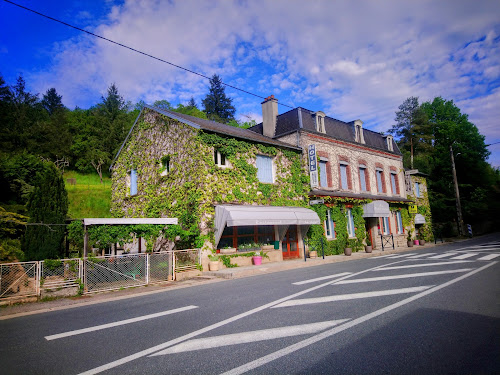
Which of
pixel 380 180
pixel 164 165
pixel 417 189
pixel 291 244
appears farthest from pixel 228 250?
pixel 417 189

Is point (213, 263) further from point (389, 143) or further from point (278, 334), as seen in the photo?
point (389, 143)

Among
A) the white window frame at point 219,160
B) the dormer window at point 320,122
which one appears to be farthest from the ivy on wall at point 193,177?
the dormer window at point 320,122

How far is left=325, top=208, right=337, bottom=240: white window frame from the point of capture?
19359 millimetres

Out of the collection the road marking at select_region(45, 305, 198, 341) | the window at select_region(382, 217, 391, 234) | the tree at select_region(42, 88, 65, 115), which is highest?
the tree at select_region(42, 88, 65, 115)

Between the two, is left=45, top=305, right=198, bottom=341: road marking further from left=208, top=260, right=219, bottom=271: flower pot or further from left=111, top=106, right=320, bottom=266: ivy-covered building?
left=111, top=106, right=320, bottom=266: ivy-covered building

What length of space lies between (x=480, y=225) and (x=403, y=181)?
1887 centimetres

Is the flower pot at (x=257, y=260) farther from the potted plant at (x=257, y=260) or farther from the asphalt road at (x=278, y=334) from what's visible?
the asphalt road at (x=278, y=334)

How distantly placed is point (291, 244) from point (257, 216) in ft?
15.1

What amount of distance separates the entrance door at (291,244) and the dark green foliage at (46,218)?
10911mm

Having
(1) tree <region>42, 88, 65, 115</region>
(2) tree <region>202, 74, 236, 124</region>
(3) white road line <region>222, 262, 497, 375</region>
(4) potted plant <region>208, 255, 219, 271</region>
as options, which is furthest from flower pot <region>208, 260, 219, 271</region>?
(1) tree <region>42, 88, 65, 115</region>

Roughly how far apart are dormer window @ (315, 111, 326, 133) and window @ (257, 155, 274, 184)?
198 inches

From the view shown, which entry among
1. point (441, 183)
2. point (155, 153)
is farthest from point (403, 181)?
point (155, 153)

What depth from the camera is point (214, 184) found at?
14391 mm

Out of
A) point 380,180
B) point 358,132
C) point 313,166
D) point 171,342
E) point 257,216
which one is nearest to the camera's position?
point 171,342
